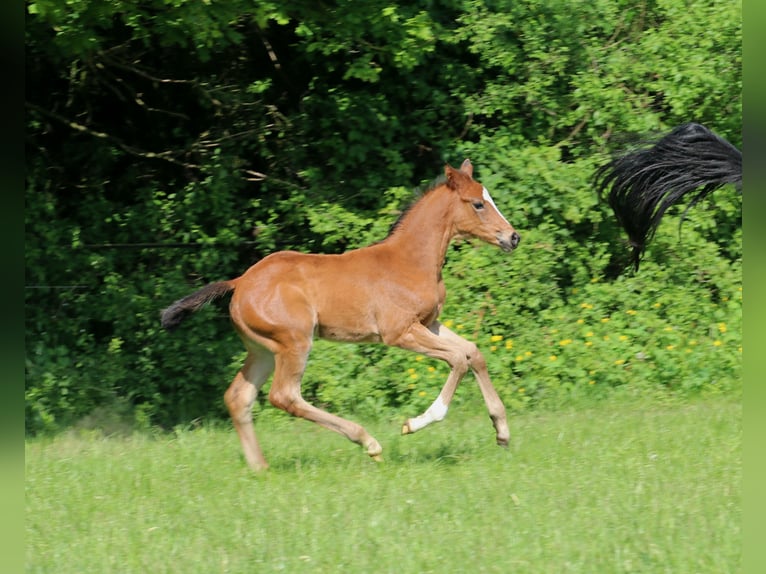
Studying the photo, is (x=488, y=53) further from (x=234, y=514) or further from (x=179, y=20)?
(x=234, y=514)

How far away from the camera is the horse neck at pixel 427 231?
7539 mm

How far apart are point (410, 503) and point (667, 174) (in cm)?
343

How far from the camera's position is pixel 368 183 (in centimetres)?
1188

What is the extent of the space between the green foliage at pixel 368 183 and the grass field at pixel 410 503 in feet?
7.41

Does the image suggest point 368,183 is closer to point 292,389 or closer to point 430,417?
point 292,389

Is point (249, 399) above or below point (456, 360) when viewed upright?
below

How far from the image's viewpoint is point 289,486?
253 inches

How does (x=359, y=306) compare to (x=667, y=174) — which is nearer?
(x=359, y=306)

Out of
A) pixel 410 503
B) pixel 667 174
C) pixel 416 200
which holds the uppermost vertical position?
pixel 667 174

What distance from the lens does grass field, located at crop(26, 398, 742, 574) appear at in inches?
197

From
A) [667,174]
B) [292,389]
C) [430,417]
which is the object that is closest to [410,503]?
[430,417]

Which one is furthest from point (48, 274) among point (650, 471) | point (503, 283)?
point (650, 471)

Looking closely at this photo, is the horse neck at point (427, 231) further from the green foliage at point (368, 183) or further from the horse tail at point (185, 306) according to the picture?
the green foliage at point (368, 183)

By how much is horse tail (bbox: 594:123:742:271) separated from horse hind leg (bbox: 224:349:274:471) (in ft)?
9.88
